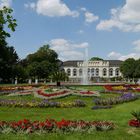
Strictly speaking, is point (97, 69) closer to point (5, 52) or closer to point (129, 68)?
point (129, 68)

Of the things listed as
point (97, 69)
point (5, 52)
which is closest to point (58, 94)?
point (5, 52)

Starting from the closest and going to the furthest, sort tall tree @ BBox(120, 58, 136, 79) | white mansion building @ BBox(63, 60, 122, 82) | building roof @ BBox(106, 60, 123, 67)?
tall tree @ BBox(120, 58, 136, 79) → white mansion building @ BBox(63, 60, 122, 82) → building roof @ BBox(106, 60, 123, 67)

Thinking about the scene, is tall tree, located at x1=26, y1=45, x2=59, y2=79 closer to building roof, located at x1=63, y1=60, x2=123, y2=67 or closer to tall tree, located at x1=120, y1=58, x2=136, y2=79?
tall tree, located at x1=120, y1=58, x2=136, y2=79

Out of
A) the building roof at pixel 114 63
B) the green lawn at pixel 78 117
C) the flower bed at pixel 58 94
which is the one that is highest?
the building roof at pixel 114 63

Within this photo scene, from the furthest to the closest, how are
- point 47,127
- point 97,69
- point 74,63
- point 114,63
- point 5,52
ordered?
point 74,63
point 114,63
point 97,69
point 5,52
point 47,127

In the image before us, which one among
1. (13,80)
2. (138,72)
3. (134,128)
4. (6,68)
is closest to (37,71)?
(13,80)

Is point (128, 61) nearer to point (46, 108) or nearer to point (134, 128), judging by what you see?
point (46, 108)

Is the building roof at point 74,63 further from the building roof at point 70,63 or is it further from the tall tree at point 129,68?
the tall tree at point 129,68

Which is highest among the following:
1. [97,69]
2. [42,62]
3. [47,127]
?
[97,69]

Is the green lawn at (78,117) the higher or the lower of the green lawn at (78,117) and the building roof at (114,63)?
the lower

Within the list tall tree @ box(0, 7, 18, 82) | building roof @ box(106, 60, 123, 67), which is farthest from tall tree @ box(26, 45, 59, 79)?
building roof @ box(106, 60, 123, 67)

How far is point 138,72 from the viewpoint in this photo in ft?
345

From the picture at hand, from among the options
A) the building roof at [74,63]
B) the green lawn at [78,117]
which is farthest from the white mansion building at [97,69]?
the green lawn at [78,117]

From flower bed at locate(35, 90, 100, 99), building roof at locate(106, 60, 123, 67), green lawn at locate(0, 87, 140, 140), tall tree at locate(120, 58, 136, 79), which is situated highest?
building roof at locate(106, 60, 123, 67)
